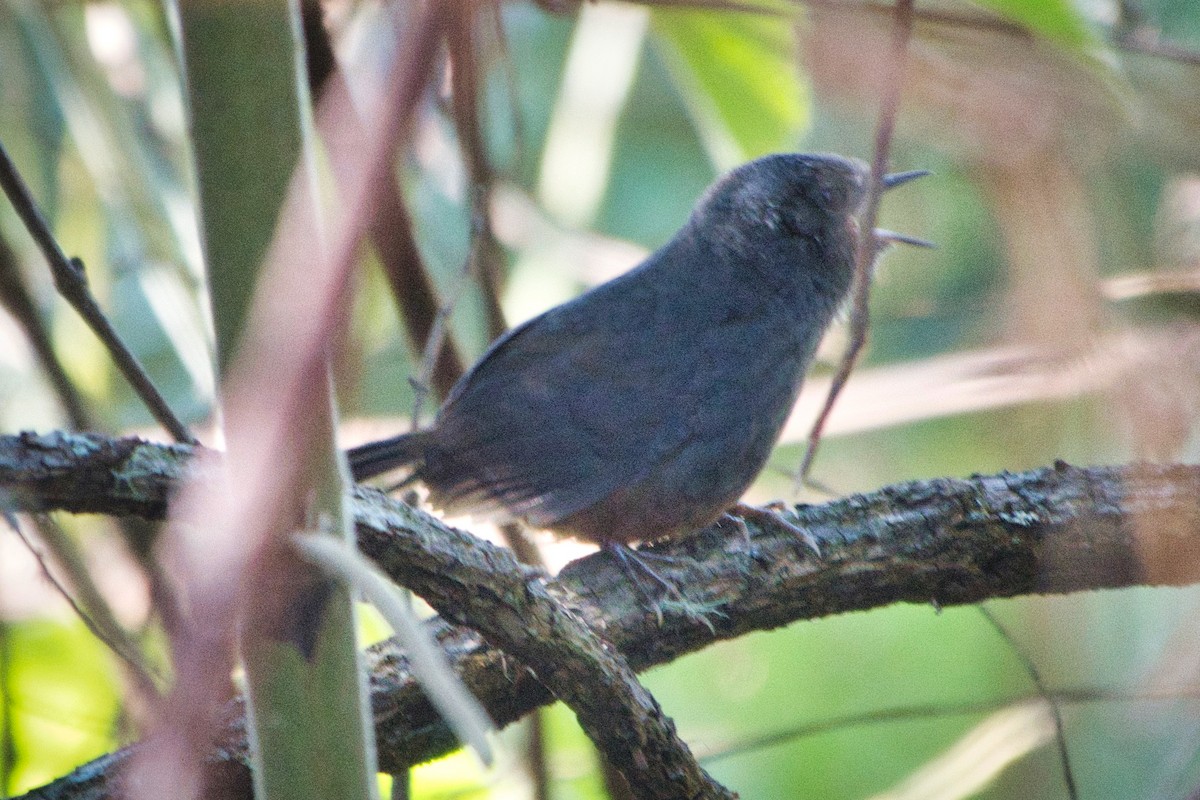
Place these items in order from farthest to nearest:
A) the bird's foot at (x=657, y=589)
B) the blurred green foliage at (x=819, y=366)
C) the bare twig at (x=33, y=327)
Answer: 1. the blurred green foliage at (x=819, y=366)
2. the bare twig at (x=33, y=327)
3. the bird's foot at (x=657, y=589)

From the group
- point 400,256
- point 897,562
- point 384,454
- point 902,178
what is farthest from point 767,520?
point 902,178

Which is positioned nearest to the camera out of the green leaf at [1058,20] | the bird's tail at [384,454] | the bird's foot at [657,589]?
the green leaf at [1058,20]

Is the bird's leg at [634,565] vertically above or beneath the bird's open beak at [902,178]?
beneath

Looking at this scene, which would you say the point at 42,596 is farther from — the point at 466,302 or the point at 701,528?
the point at 466,302

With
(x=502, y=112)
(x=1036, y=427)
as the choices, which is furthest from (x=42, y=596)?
(x=502, y=112)

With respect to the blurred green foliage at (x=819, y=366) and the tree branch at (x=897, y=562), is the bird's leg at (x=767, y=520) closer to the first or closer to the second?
the tree branch at (x=897, y=562)

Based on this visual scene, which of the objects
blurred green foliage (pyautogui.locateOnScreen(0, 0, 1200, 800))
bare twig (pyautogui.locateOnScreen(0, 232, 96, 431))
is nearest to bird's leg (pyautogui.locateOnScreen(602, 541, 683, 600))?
blurred green foliage (pyautogui.locateOnScreen(0, 0, 1200, 800))

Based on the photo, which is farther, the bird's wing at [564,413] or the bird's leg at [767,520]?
the bird's wing at [564,413]

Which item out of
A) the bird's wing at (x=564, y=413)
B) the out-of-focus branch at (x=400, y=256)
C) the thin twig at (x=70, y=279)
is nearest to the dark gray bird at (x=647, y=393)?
the bird's wing at (x=564, y=413)

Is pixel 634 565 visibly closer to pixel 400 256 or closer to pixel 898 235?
pixel 400 256
